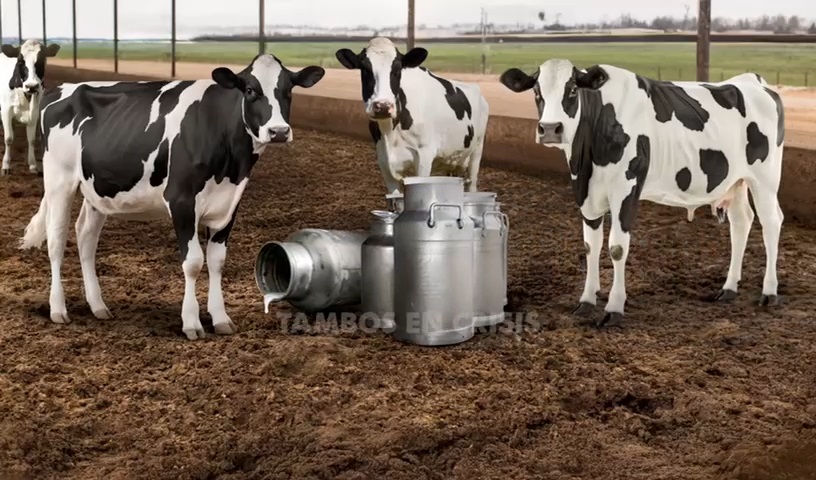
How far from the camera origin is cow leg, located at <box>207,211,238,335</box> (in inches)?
206

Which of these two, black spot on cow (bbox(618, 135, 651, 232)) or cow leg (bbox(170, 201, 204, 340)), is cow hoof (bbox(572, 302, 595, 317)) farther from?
cow leg (bbox(170, 201, 204, 340))

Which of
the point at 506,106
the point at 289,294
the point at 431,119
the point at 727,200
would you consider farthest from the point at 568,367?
the point at 506,106

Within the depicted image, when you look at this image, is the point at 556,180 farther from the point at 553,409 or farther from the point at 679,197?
the point at 553,409

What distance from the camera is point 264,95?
490cm

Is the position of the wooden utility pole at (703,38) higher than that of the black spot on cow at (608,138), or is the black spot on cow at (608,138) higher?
the wooden utility pole at (703,38)

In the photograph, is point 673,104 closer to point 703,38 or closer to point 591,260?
point 591,260

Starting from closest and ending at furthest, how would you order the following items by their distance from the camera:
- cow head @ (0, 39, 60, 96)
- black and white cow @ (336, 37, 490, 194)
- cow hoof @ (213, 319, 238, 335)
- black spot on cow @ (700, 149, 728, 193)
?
cow hoof @ (213, 319, 238, 335) → black spot on cow @ (700, 149, 728, 193) → black and white cow @ (336, 37, 490, 194) → cow head @ (0, 39, 60, 96)

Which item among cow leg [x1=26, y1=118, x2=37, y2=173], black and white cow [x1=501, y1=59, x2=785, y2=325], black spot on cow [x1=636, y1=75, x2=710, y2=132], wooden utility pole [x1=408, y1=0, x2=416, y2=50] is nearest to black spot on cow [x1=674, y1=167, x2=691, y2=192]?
black and white cow [x1=501, y1=59, x2=785, y2=325]

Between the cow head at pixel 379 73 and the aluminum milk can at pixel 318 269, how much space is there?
0.87 metres

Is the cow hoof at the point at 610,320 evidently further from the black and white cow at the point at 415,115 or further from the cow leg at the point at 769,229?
the black and white cow at the point at 415,115

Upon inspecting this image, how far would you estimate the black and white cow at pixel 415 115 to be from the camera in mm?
6164

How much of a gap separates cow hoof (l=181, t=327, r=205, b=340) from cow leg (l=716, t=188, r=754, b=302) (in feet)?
10.7

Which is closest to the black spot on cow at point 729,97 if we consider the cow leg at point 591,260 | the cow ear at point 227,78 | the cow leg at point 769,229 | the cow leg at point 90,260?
the cow leg at point 769,229

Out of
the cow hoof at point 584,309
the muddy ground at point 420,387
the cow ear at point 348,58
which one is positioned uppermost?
the cow ear at point 348,58
